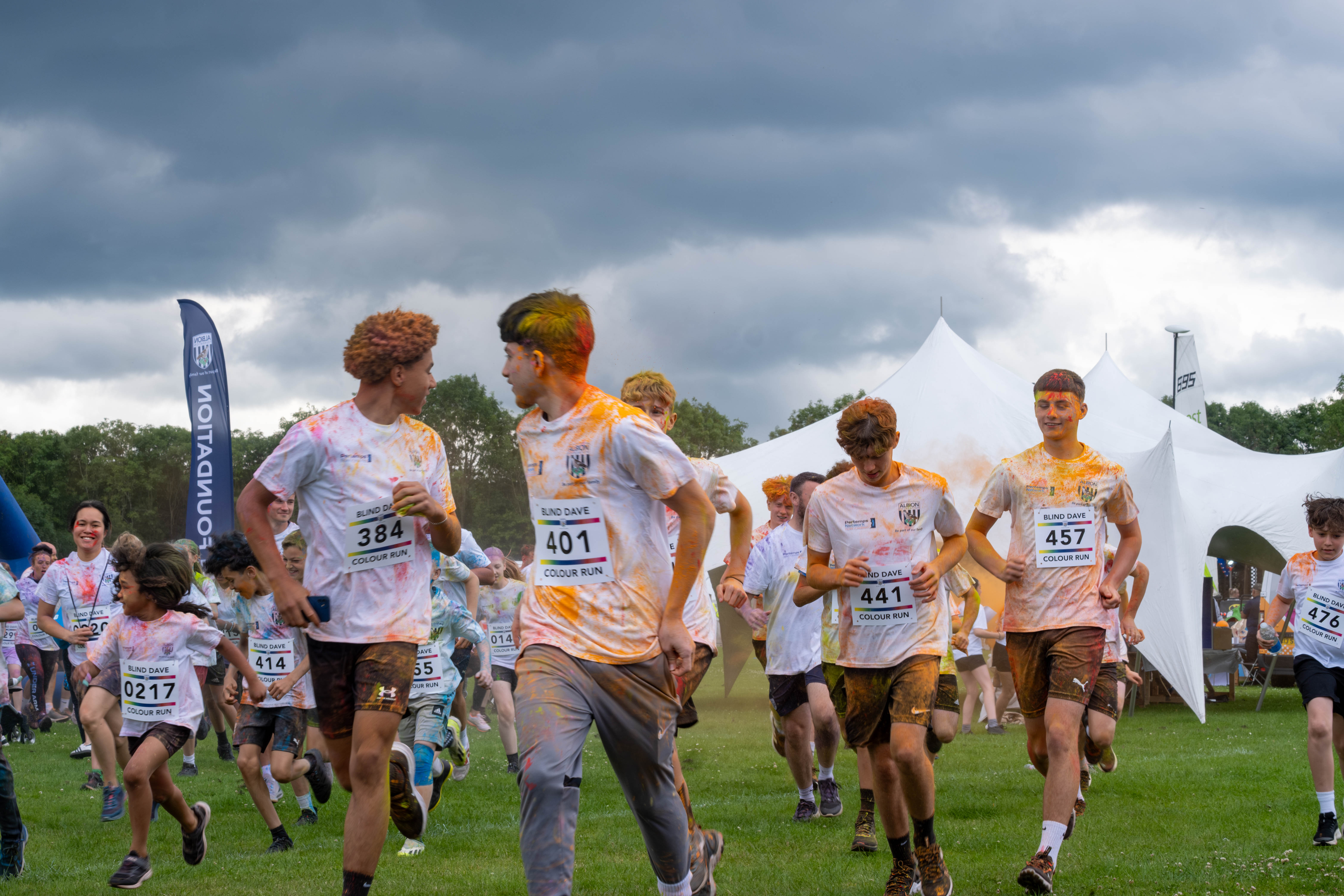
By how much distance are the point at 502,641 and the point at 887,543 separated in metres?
7.85

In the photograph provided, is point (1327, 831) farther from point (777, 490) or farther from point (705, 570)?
point (705, 570)

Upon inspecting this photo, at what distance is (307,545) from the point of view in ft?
15.9

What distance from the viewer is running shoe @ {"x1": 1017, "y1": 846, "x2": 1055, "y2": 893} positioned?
556 cm

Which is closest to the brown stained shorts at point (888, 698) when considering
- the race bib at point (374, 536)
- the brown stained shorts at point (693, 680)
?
the brown stained shorts at point (693, 680)

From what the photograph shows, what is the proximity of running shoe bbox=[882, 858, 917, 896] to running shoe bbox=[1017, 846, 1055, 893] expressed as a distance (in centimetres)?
49

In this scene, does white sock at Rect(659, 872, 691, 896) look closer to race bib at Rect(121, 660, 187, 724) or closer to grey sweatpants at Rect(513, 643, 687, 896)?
grey sweatpants at Rect(513, 643, 687, 896)

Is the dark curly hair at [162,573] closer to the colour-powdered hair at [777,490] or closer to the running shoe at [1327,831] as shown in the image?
the colour-powdered hair at [777,490]

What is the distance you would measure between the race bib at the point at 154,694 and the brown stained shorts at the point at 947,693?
392cm

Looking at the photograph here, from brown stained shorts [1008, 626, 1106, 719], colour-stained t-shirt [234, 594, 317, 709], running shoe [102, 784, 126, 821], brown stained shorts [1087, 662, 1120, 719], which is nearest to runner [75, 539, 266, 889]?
colour-stained t-shirt [234, 594, 317, 709]

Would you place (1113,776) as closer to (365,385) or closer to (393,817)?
(393,817)

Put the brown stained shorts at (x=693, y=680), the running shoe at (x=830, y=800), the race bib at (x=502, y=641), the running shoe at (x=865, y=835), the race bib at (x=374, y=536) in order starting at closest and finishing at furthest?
1. the race bib at (x=374, y=536)
2. the brown stained shorts at (x=693, y=680)
3. the running shoe at (x=865, y=835)
4. the running shoe at (x=830, y=800)
5. the race bib at (x=502, y=641)

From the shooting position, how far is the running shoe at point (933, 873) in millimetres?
5469

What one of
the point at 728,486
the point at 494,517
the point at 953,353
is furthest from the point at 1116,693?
the point at 494,517

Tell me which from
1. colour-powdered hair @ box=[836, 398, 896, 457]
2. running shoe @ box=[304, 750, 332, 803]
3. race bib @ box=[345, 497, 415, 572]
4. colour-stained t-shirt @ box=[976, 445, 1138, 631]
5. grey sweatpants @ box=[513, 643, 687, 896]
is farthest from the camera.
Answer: running shoe @ box=[304, 750, 332, 803]
